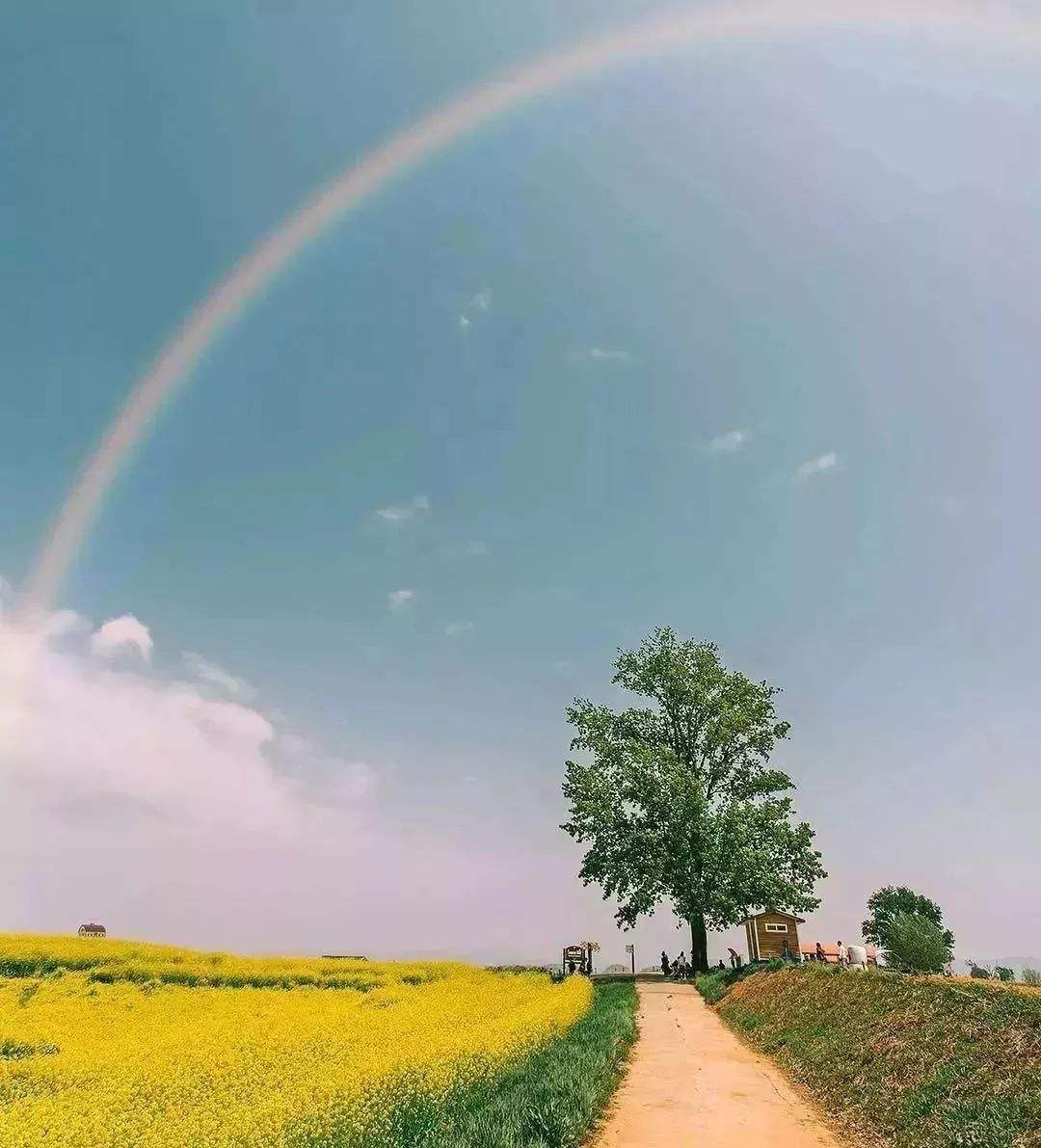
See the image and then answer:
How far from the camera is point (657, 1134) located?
9.46 m

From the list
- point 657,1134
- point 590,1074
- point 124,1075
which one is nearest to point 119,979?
point 124,1075

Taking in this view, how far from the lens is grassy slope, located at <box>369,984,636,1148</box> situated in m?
8.31

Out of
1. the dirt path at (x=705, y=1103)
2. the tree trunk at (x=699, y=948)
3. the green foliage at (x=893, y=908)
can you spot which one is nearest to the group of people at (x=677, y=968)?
the tree trunk at (x=699, y=948)

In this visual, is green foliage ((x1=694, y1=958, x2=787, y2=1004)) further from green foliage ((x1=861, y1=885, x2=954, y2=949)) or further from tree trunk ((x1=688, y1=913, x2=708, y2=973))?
green foliage ((x1=861, y1=885, x2=954, y2=949))

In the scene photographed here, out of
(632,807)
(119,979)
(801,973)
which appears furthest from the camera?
(632,807)

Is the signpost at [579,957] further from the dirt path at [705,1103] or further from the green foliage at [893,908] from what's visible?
the green foliage at [893,908]

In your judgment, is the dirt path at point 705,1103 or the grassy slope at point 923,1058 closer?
the grassy slope at point 923,1058

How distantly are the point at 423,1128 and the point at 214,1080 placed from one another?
506cm

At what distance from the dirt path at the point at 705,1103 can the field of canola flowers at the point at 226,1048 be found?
90.2 inches

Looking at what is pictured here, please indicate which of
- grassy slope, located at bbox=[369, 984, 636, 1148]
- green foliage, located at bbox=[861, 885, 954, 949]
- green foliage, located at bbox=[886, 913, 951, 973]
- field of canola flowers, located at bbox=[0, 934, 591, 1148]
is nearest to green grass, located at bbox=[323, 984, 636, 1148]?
grassy slope, located at bbox=[369, 984, 636, 1148]

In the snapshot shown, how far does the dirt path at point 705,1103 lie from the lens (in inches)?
367

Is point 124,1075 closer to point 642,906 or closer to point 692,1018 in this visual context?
point 692,1018

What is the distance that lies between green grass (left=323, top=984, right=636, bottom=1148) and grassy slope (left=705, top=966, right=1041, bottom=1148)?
11.7 feet

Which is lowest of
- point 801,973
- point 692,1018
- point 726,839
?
point 692,1018
